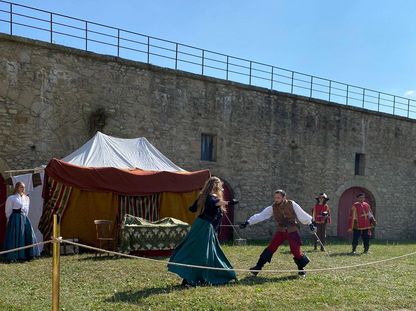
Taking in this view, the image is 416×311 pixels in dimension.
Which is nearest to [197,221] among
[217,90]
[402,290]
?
[402,290]

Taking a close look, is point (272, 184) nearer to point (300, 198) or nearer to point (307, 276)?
point (300, 198)

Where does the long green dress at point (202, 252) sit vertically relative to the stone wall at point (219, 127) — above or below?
below

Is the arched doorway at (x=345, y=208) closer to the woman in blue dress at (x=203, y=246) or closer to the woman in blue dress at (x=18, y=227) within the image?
the woman in blue dress at (x=18, y=227)

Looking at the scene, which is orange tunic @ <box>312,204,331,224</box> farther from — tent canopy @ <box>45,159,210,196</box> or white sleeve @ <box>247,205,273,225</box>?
white sleeve @ <box>247,205,273,225</box>

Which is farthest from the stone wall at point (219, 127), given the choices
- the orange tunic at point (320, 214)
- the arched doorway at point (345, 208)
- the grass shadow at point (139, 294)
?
the grass shadow at point (139, 294)

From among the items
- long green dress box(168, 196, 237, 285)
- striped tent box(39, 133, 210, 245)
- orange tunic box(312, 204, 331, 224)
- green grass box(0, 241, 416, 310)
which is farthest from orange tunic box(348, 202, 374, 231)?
long green dress box(168, 196, 237, 285)

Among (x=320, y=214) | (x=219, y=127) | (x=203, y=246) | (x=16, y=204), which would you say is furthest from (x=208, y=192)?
(x=219, y=127)

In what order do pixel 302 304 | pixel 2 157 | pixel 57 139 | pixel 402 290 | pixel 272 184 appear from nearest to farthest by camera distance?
1. pixel 302 304
2. pixel 402 290
3. pixel 2 157
4. pixel 57 139
5. pixel 272 184

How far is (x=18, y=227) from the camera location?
31.4ft

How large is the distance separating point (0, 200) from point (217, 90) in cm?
747

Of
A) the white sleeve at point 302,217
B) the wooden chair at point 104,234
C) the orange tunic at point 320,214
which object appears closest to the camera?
the white sleeve at point 302,217

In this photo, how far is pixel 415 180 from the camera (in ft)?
72.2

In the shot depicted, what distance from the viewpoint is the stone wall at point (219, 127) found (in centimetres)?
1255

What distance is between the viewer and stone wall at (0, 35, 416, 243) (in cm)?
1255
